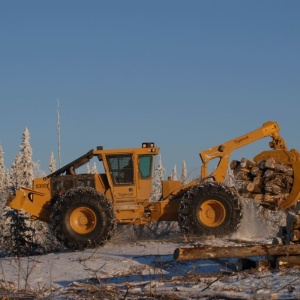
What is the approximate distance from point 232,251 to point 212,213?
7470 mm

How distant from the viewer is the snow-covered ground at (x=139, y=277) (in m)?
9.25

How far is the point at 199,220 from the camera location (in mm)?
18297

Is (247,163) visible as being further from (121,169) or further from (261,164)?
(121,169)

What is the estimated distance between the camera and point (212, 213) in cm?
1852

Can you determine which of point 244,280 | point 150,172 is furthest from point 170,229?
point 244,280

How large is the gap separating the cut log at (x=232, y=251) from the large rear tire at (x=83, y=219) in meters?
7.06

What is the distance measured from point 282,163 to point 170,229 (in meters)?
5.13

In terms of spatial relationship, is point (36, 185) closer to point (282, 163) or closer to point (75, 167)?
point (75, 167)

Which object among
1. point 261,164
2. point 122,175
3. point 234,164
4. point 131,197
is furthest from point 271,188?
point 122,175

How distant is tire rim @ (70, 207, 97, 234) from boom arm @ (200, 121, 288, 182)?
3.61 metres

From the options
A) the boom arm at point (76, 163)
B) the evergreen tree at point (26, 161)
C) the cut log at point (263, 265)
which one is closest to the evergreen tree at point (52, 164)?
the evergreen tree at point (26, 161)

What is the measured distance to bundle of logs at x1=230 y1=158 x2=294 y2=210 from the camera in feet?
62.2

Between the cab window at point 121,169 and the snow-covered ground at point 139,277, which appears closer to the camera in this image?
the snow-covered ground at point 139,277

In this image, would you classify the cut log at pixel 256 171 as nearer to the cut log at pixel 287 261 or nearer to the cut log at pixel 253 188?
the cut log at pixel 253 188
